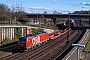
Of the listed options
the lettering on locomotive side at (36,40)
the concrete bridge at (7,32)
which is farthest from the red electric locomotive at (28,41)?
the concrete bridge at (7,32)

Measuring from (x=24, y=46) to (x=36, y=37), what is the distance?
7564 millimetres

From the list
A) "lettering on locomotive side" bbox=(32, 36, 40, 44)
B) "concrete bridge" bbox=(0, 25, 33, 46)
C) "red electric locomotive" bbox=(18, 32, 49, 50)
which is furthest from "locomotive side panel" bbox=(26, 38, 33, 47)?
"concrete bridge" bbox=(0, 25, 33, 46)

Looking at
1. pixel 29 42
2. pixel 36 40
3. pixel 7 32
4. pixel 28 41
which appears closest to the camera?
pixel 28 41

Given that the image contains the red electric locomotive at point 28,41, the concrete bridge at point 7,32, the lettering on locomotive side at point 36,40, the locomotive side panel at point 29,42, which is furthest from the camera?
the concrete bridge at point 7,32

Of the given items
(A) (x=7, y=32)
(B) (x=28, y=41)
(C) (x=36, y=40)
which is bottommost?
(C) (x=36, y=40)

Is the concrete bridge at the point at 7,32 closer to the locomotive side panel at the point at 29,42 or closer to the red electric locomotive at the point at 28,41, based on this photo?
the red electric locomotive at the point at 28,41

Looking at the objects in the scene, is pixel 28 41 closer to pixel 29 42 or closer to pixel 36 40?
pixel 29 42

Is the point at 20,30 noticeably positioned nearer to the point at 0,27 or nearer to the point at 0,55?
the point at 0,27

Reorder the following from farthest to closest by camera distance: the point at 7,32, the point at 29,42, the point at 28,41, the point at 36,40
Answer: the point at 7,32, the point at 36,40, the point at 29,42, the point at 28,41

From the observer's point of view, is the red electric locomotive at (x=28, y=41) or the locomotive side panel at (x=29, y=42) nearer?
the red electric locomotive at (x=28, y=41)

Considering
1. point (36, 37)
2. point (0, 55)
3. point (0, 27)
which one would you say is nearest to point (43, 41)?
point (36, 37)

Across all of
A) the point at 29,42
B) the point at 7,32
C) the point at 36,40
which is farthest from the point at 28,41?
the point at 7,32

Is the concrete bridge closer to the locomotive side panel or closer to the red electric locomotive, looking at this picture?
the red electric locomotive

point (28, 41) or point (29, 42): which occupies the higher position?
point (28, 41)
